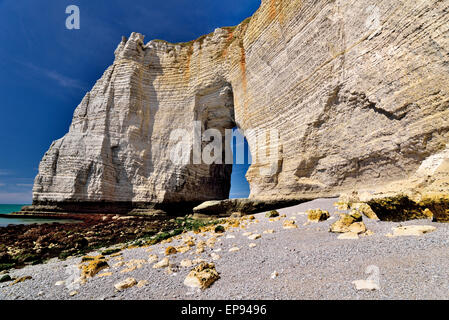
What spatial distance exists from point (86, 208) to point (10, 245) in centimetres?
1132

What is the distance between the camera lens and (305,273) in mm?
2328

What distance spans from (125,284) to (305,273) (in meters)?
2.19

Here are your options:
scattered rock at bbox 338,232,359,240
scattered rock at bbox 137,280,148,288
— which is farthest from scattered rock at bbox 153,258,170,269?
scattered rock at bbox 338,232,359,240

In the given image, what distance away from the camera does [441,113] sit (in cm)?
489

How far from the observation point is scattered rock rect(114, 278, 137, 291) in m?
2.59

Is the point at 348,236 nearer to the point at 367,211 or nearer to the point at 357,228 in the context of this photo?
the point at 357,228

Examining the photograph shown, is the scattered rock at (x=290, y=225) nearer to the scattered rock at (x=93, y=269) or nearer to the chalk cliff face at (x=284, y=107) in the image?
the chalk cliff face at (x=284, y=107)

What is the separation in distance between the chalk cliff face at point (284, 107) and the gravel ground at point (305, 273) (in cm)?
151

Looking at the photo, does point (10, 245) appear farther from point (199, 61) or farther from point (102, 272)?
point (199, 61)

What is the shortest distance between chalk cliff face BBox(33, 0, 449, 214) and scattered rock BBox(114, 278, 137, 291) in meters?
4.60

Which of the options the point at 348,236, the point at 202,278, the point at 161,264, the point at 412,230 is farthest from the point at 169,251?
the point at 412,230

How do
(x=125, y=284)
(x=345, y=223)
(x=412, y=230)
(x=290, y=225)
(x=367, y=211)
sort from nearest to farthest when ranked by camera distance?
(x=125, y=284) < (x=412, y=230) < (x=345, y=223) < (x=367, y=211) < (x=290, y=225)

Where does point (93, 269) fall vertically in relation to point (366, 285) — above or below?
below

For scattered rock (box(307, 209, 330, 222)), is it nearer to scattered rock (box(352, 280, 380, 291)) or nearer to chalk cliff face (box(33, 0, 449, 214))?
chalk cliff face (box(33, 0, 449, 214))
